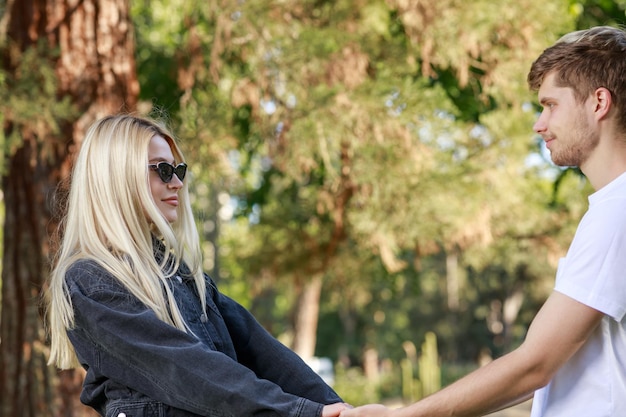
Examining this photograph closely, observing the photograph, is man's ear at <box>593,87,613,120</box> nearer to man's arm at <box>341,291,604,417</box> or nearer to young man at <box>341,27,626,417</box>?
young man at <box>341,27,626,417</box>

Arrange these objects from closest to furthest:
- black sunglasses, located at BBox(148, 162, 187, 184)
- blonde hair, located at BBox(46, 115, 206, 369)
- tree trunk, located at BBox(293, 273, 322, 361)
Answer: blonde hair, located at BBox(46, 115, 206, 369)
black sunglasses, located at BBox(148, 162, 187, 184)
tree trunk, located at BBox(293, 273, 322, 361)

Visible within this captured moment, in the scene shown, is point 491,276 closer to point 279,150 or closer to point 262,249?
point 262,249

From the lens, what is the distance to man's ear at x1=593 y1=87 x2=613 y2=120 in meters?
2.32

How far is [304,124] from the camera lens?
7113 mm

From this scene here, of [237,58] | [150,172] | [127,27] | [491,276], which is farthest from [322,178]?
[491,276]

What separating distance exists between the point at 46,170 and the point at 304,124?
2.33 m

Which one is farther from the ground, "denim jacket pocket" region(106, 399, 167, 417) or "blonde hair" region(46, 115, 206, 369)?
"blonde hair" region(46, 115, 206, 369)

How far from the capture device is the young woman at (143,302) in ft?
8.31

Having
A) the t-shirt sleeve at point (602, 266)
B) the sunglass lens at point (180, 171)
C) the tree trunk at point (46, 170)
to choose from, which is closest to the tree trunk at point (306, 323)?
the tree trunk at point (46, 170)

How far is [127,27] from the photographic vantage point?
5.69 m

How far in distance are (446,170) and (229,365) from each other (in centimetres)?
826

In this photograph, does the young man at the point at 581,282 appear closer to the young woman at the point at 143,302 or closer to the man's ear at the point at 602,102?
the man's ear at the point at 602,102

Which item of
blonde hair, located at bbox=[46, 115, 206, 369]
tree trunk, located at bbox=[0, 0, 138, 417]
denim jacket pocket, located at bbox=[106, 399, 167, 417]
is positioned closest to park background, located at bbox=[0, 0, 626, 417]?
tree trunk, located at bbox=[0, 0, 138, 417]

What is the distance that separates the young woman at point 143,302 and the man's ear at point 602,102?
117 centimetres
